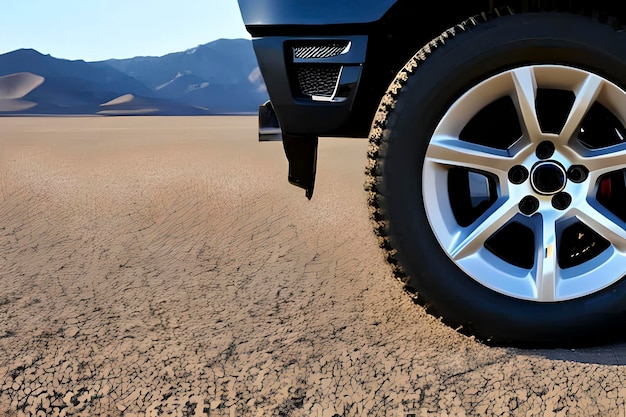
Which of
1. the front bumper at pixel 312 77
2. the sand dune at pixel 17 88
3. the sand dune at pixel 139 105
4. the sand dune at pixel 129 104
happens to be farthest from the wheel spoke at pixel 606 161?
the sand dune at pixel 17 88

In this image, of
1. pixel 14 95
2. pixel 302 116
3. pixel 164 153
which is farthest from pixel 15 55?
pixel 302 116

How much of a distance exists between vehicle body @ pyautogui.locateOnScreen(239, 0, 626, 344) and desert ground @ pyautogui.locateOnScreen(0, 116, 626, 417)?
0.18 meters

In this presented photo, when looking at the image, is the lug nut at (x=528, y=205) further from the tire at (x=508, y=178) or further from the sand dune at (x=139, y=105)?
the sand dune at (x=139, y=105)

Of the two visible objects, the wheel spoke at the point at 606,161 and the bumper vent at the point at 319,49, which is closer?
the wheel spoke at the point at 606,161

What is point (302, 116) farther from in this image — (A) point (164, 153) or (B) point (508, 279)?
(A) point (164, 153)

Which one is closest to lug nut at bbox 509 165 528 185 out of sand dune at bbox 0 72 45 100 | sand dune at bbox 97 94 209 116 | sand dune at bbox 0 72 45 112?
sand dune at bbox 97 94 209 116

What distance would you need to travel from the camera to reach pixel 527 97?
1.98 metres

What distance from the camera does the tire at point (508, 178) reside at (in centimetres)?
194

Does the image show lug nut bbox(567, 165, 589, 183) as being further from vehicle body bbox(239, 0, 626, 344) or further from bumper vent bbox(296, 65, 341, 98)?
bumper vent bbox(296, 65, 341, 98)

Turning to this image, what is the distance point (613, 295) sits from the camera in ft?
6.35

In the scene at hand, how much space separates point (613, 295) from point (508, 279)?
339mm

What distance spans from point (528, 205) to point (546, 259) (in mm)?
197

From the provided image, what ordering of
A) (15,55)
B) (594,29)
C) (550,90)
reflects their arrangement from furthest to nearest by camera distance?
(15,55) < (550,90) < (594,29)

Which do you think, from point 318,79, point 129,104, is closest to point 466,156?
point 318,79
